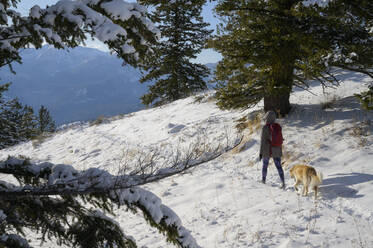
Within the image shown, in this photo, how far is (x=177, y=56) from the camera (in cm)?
1797

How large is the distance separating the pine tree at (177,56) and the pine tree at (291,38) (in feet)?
31.2

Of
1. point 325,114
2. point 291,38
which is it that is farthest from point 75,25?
point 325,114

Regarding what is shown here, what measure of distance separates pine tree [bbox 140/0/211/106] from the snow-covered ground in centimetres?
730

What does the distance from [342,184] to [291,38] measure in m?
3.71

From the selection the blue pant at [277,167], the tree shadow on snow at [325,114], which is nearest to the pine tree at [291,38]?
the tree shadow on snow at [325,114]

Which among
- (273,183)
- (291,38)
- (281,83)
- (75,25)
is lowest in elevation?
(273,183)

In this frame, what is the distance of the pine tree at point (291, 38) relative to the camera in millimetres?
6348

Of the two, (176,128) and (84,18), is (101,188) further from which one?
(176,128)

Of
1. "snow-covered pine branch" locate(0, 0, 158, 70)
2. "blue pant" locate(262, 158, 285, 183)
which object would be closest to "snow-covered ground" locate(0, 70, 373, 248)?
"blue pant" locate(262, 158, 285, 183)

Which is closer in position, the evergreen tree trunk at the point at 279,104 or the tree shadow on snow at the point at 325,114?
the tree shadow on snow at the point at 325,114

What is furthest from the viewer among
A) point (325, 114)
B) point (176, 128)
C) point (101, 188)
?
point (176, 128)

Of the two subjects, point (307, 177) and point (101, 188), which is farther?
point (307, 177)

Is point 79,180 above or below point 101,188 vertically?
above

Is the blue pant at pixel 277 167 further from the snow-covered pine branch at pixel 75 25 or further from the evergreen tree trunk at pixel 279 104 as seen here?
the snow-covered pine branch at pixel 75 25
